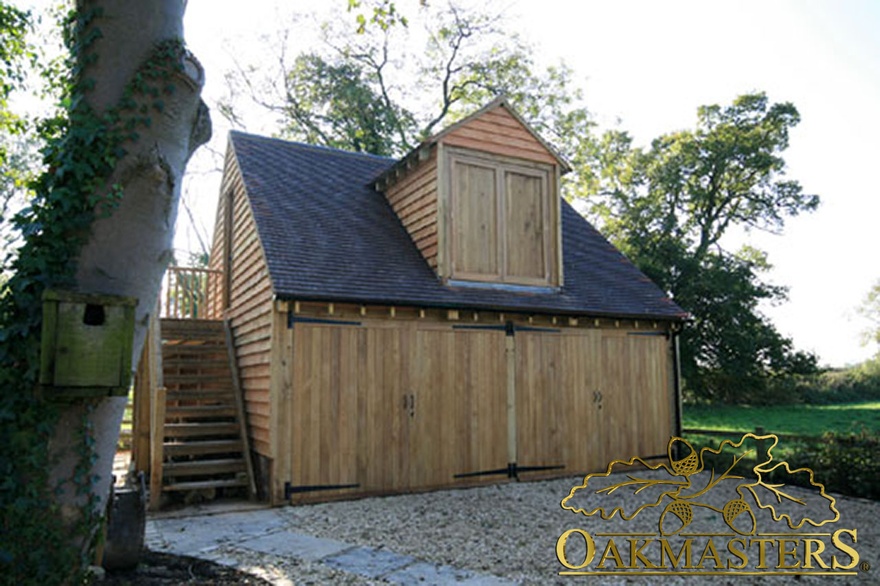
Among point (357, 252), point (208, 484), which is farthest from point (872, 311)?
point (208, 484)

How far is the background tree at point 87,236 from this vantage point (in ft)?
9.37

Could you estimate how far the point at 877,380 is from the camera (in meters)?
23.9

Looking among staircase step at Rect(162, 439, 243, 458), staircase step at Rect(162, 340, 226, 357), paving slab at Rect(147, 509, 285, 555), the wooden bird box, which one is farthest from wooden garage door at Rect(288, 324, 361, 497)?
the wooden bird box

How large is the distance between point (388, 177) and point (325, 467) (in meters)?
5.18

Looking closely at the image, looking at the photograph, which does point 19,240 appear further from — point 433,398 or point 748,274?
point 748,274

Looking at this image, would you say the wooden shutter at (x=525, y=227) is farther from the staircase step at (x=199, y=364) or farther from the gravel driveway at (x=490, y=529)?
the staircase step at (x=199, y=364)

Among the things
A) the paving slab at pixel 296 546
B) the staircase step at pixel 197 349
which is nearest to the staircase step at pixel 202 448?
the staircase step at pixel 197 349

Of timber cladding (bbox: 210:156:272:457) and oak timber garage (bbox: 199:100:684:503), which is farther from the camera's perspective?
timber cladding (bbox: 210:156:272:457)

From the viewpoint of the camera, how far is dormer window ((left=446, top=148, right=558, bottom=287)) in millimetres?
9461

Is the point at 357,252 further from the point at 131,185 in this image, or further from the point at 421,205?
the point at 131,185

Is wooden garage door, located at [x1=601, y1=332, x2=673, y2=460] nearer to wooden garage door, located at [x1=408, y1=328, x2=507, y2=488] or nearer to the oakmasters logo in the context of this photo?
the oakmasters logo

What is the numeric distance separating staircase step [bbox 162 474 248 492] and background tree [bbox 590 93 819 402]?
45.3 feet

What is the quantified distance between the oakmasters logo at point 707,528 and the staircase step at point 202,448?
14.2ft

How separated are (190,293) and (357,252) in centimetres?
410
